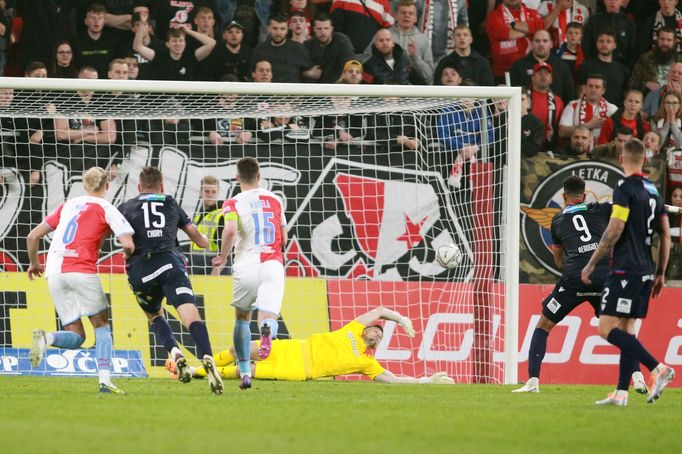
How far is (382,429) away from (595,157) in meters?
9.07

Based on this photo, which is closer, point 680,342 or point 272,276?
point 272,276

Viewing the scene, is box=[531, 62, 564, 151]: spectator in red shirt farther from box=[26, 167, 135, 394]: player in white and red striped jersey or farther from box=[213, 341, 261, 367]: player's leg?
box=[26, 167, 135, 394]: player in white and red striped jersey

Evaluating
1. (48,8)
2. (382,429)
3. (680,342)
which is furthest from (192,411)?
(48,8)

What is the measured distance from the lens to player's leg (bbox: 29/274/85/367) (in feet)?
33.4

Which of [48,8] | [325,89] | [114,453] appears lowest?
[114,453]

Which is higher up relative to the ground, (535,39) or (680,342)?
(535,39)

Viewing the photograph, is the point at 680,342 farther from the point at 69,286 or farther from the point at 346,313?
the point at 69,286

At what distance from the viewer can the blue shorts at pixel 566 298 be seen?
466 inches

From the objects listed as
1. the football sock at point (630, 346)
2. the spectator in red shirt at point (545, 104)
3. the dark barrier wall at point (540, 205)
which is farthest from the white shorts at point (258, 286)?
the spectator in red shirt at point (545, 104)

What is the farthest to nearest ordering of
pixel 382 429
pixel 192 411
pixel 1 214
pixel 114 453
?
pixel 1 214 < pixel 192 411 < pixel 382 429 < pixel 114 453

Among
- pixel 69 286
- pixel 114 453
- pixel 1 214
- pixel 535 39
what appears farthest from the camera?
pixel 535 39

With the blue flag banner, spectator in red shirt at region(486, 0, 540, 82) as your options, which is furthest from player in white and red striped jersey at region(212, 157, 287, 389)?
spectator in red shirt at region(486, 0, 540, 82)

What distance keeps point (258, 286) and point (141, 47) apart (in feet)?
20.3

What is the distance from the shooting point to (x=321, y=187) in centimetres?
1498
